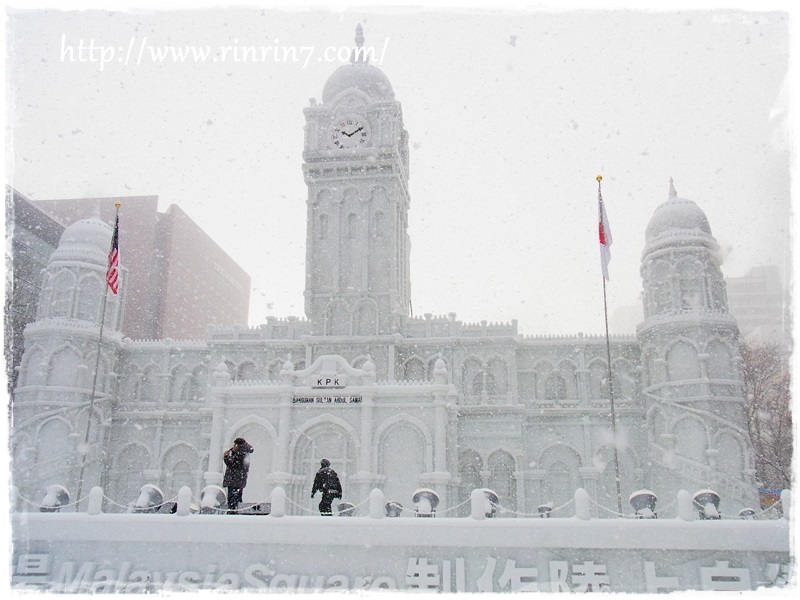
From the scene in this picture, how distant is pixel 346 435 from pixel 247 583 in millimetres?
12029

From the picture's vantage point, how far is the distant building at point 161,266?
5559 cm

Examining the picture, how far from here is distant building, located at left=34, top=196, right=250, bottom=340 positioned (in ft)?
182

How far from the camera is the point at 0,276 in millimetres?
14477

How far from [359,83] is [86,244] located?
777 inches

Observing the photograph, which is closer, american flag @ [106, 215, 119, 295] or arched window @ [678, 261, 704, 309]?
Result: american flag @ [106, 215, 119, 295]

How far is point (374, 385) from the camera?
27.8m

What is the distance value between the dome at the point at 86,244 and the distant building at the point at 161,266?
393 inches

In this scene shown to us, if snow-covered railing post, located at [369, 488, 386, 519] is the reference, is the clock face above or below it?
above

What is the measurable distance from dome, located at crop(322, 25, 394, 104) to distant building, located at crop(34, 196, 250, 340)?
21336 mm

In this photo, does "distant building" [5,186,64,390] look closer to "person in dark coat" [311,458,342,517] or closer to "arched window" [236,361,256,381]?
"arched window" [236,361,256,381]

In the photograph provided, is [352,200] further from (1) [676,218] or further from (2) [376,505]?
(2) [376,505]

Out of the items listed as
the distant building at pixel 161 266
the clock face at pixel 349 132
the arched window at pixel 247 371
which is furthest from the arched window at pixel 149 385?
the clock face at pixel 349 132

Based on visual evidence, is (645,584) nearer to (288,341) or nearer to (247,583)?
(247,583)

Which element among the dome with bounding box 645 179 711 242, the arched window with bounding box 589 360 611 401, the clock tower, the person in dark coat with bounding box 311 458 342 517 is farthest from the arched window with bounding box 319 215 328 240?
the person in dark coat with bounding box 311 458 342 517
